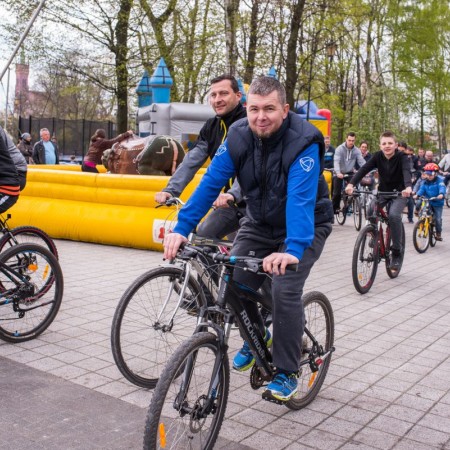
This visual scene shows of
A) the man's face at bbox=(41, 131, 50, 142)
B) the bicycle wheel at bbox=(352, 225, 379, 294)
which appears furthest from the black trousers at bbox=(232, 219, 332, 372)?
the man's face at bbox=(41, 131, 50, 142)

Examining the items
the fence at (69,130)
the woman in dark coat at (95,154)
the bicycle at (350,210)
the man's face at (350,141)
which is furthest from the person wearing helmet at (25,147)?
the man's face at (350,141)

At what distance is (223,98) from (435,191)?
326 inches

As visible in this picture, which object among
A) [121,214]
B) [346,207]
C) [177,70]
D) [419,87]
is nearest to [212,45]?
[177,70]

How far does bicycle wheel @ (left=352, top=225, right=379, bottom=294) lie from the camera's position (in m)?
7.70

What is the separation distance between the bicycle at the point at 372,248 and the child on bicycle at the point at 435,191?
3.87 metres

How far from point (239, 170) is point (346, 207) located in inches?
479

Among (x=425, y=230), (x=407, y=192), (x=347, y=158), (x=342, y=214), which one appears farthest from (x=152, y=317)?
(x=342, y=214)

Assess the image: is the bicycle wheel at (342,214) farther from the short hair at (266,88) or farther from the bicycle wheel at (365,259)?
the short hair at (266,88)

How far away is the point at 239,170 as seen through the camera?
3.70 m

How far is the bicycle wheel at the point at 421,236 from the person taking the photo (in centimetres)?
1145

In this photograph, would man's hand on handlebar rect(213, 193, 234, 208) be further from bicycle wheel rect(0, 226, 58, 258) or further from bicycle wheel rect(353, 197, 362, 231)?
bicycle wheel rect(353, 197, 362, 231)

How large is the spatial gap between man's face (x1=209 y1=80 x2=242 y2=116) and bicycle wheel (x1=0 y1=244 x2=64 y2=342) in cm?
176

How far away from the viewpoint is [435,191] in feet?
41.0

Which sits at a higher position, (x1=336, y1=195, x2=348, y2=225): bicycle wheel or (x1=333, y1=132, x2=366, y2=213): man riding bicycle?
(x1=333, y1=132, x2=366, y2=213): man riding bicycle
